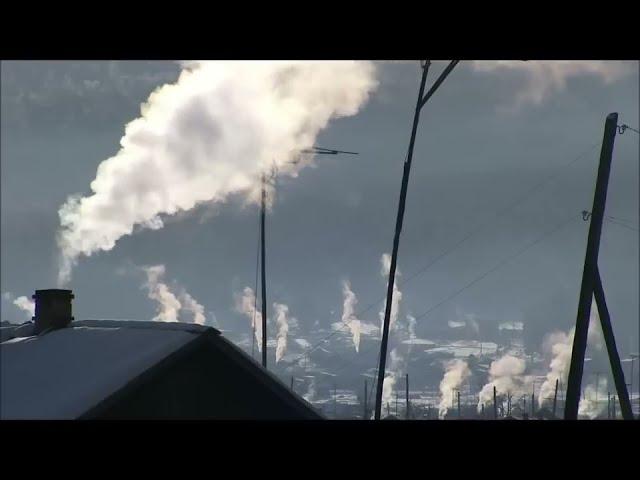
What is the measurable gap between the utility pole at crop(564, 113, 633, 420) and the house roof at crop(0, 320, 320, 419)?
693 centimetres

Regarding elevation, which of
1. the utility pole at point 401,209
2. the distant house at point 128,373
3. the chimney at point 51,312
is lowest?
the distant house at point 128,373

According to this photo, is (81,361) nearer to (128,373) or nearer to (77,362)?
(77,362)

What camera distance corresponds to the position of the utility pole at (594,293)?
50.4 ft

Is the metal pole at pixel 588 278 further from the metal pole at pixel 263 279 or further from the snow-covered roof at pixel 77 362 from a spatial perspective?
the metal pole at pixel 263 279

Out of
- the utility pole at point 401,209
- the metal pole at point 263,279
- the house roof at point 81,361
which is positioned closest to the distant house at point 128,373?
the house roof at point 81,361

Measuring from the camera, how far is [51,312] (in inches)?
435

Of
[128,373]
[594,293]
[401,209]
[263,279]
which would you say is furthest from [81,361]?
[263,279]

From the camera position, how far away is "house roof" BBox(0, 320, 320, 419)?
7.11 m

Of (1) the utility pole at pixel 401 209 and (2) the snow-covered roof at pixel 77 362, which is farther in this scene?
(1) the utility pole at pixel 401 209

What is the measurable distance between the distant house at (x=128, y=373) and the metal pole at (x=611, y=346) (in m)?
7.89

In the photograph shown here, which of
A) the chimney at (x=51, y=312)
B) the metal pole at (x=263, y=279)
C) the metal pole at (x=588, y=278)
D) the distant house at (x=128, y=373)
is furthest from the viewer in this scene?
the metal pole at (x=263, y=279)

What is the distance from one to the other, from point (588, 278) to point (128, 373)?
10159 millimetres
